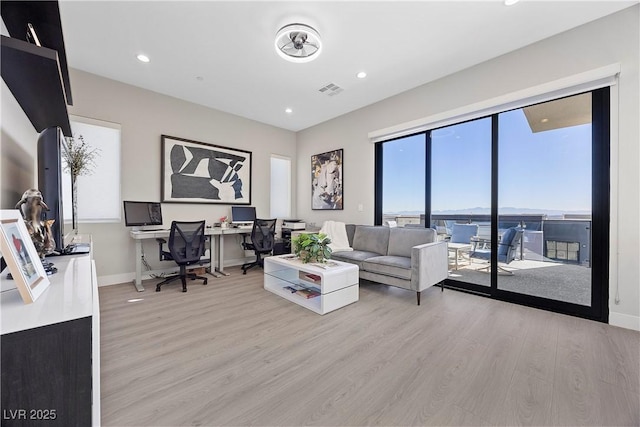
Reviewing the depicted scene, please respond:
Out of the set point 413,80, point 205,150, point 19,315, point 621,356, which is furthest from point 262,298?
point 413,80

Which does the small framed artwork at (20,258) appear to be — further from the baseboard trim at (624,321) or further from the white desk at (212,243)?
the baseboard trim at (624,321)

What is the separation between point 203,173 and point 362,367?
4.03 metres

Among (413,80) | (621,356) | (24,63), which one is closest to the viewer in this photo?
(24,63)

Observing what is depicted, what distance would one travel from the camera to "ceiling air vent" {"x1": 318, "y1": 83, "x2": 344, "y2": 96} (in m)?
3.86

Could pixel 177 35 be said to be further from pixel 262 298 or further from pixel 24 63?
pixel 262 298

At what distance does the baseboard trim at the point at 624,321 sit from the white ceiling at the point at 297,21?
9.23 feet

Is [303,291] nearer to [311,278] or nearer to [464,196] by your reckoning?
[311,278]

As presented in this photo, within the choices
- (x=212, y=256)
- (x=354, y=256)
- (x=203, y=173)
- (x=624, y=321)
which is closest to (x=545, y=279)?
(x=624, y=321)

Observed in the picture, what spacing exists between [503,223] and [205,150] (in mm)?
4649

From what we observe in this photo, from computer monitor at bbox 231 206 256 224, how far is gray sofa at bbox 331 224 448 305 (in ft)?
6.23

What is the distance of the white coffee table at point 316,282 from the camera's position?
108 inches

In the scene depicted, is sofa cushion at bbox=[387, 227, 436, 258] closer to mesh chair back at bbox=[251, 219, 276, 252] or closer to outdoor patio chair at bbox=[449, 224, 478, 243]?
outdoor patio chair at bbox=[449, 224, 478, 243]

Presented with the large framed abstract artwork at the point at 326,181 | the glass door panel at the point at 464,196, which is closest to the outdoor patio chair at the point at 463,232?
the glass door panel at the point at 464,196

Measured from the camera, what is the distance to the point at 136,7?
2.37 m
